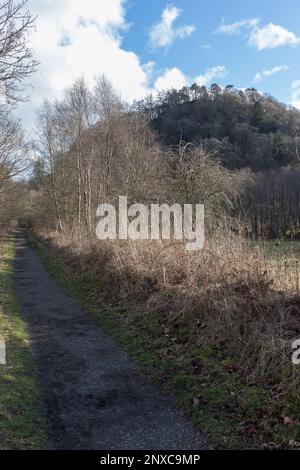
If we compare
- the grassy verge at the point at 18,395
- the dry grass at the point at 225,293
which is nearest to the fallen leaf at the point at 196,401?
the dry grass at the point at 225,293

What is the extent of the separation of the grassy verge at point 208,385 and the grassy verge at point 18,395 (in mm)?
1723

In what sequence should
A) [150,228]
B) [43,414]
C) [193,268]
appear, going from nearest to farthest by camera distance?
[43,414], [193,268], [150,228]

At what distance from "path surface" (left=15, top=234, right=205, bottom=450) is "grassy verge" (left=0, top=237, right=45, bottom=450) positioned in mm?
151

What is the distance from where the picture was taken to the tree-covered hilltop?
2426 inches

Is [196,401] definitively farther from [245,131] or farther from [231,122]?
[231,122]

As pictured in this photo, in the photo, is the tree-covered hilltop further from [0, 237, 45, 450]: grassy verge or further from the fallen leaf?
the fallen leaf

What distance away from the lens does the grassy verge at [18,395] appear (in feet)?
14.4

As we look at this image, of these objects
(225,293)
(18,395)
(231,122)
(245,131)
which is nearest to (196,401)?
(18,395)

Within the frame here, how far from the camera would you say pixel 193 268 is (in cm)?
904

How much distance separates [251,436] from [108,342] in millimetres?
4061

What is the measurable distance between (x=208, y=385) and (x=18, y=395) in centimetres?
254

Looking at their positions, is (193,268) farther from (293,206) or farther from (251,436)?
(293,206)

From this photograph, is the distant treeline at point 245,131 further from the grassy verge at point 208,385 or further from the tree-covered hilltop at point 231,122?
the grassy verge at point 208,385

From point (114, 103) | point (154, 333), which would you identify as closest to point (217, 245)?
point (154, 333)
